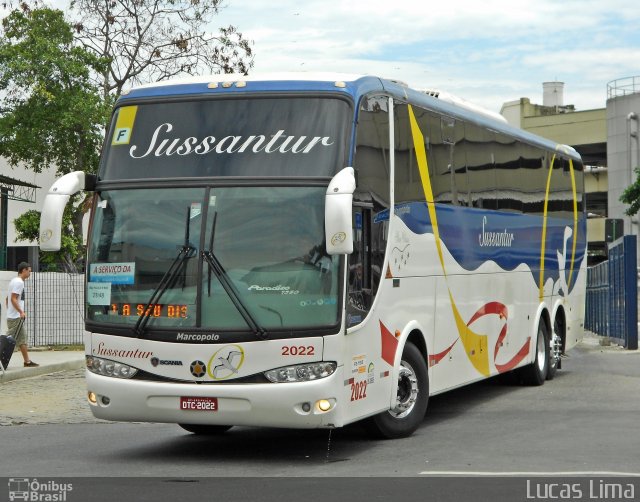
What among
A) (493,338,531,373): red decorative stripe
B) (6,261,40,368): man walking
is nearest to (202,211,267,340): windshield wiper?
(493,338,531,373): red decorative stripe

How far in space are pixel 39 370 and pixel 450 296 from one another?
992 cm

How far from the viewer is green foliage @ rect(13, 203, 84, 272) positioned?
36.1m

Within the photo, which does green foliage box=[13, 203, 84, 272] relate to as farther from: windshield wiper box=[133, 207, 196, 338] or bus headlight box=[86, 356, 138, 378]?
windshield wiper box=[133, 207, 196, 338]

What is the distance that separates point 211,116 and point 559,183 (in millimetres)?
9607

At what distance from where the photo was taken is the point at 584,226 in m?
21.1

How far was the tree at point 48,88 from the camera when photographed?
34.0m

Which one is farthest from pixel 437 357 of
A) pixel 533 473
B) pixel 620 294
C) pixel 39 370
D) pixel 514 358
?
pixel 620 294

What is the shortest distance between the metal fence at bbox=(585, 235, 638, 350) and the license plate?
15.4 meters

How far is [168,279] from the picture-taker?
1023 cm

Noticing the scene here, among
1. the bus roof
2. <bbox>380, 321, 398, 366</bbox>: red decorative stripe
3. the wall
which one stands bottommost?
<bbox>380, 321, 398, 366</bbox>: red decorative stripe

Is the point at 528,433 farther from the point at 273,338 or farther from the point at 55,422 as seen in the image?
the point at 55,422
